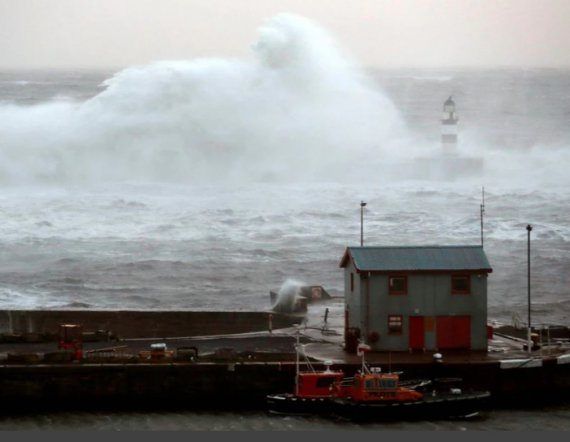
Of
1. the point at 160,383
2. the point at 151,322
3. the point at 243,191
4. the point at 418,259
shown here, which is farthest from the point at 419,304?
the point at 243,191

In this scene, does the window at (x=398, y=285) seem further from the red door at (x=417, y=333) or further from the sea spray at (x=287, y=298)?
the sea spray at (x=287, y=298)

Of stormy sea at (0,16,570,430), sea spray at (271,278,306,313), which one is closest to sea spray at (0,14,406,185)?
stormy sea at (0,16,570,430)

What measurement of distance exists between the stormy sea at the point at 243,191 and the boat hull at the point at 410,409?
20.9 feet

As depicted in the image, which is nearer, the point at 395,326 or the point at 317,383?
the point at 317,383

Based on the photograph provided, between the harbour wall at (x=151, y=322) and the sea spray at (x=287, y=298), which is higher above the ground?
the sea spray at (x=287, y=298)

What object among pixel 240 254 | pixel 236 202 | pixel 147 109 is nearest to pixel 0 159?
pixel 147 109

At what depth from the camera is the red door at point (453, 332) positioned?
2016 cm

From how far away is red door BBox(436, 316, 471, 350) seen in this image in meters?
20.2

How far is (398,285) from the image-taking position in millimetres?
20031

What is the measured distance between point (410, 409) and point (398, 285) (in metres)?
2.21

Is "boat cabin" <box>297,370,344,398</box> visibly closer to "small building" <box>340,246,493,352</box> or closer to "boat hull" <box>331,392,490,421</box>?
"boat hull" <box>331,392,490,421</box>

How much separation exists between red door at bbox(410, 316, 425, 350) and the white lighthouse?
19.3 m

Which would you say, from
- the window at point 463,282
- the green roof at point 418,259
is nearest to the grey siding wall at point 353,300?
the green roof at point 418,259

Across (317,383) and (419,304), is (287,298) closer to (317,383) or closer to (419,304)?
(419,304)
